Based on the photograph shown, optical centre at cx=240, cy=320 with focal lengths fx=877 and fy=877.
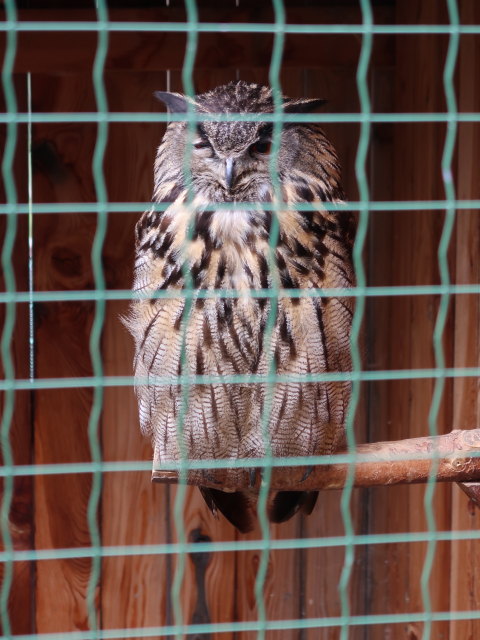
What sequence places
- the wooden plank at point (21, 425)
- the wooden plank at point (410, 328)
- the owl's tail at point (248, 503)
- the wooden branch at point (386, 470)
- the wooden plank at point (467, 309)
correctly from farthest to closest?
1. the wooden plank at point (21, 425)
2. the wooden plank at point (410, 328)
3. the owl's tail at point (248, 503)
4. the wooden plank at point (467, 309)
5. the wooden branch at point (386, 470)

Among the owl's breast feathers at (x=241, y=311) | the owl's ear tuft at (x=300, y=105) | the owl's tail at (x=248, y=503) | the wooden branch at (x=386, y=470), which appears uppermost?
the owl's ear tuft at (x=300, y=105)

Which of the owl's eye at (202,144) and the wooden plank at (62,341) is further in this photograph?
the wooden plank at (62,341)

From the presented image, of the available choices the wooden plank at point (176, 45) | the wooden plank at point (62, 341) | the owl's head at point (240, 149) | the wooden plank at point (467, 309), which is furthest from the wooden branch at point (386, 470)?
the wooden plank at point (176, 45)

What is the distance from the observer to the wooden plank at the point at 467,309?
1722 millimetres

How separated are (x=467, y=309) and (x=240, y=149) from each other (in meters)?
0.62

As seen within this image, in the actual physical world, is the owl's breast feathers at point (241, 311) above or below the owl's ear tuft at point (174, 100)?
below

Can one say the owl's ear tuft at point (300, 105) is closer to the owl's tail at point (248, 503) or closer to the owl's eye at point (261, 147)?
the owl's eye at point (261, 147)

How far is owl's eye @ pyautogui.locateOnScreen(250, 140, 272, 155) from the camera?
4.85 ft

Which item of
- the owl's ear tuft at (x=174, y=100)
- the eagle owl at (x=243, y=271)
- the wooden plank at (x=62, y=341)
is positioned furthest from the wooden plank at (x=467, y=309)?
the wooden plank at (x=62, y=341)

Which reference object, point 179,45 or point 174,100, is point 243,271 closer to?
point 174,100

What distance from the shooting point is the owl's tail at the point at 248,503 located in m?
1.85

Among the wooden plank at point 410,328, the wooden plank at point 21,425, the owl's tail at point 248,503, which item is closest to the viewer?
the owl's tail at point 248,503

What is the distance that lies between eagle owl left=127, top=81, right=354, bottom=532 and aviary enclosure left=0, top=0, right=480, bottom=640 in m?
0.29

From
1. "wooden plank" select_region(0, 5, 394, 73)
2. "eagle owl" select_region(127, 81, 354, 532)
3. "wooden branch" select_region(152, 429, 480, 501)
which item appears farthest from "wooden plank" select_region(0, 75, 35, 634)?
"wooden branch" select_region(152, 429, 480, 501)
